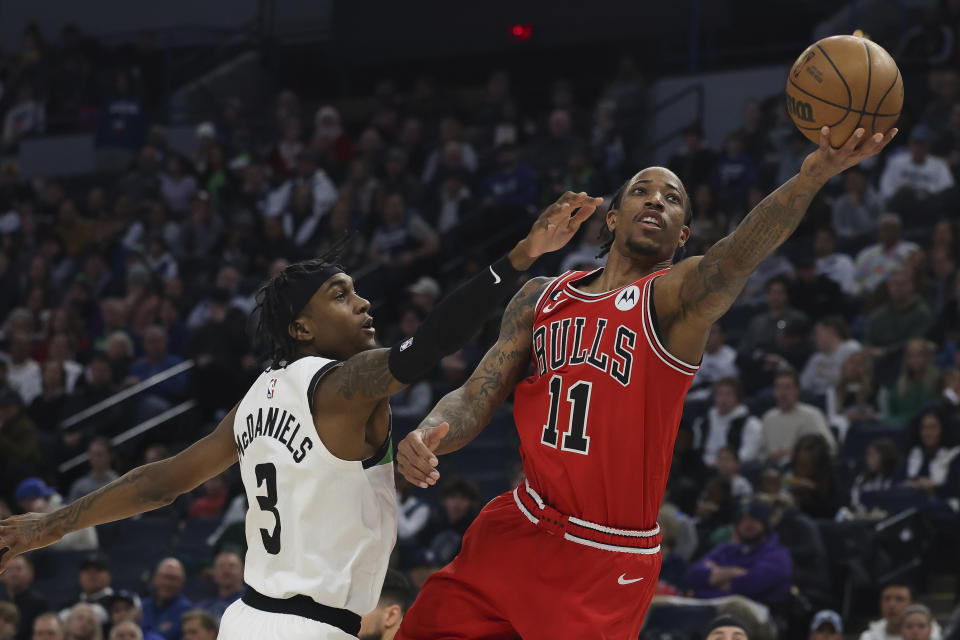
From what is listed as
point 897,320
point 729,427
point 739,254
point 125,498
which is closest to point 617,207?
point 739,254

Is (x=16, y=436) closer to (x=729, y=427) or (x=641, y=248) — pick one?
(x=729, y=427)

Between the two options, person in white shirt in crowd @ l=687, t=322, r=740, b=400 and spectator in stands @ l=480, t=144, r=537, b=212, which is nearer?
person in white shirt in crowd @ l=687, t=322, r=740, b=400

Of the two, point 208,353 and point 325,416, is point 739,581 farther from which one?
point 208,353

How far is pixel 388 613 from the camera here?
18.5ft

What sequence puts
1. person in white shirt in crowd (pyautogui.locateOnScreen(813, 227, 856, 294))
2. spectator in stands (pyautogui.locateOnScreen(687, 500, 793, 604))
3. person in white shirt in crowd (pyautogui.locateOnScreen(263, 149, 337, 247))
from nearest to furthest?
spectator in stands (pyautogui.locateOnScreen(687, 500, 793, 604)), person in white shirt in crowd (pyautogui.locateOnScreen(813, 227, 856, 294)), person in white shirt in crowd (pyautogui.locateOnScreen(263, 149, 337, 247))

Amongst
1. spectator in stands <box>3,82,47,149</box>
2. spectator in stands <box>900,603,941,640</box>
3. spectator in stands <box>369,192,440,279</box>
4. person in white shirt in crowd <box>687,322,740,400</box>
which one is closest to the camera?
spectator in stands <box>900,603,941,640</box>

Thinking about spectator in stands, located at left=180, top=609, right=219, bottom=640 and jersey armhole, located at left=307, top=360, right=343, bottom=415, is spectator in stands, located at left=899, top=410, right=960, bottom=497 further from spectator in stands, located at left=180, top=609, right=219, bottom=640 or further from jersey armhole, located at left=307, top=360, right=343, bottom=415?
jersey armhole, located at left=307, top=360, right=343, bottom=415

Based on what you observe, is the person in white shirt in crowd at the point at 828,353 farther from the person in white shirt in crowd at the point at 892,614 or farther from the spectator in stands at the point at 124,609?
the spectator in stands at the point at 124,609

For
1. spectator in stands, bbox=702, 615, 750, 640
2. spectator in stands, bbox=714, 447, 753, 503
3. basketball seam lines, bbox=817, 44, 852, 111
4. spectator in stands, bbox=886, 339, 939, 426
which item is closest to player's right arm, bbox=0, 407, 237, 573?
basketball seam lines, bbox=817, 44, 852, 111

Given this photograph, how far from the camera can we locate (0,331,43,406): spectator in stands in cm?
1447

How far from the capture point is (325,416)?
4703 millimetres

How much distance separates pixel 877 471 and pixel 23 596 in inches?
244

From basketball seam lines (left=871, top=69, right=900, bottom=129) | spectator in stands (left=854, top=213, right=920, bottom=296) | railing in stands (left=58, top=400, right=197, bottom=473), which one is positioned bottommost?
railing in stands (left=58, top=400, right=197, bottom=473)

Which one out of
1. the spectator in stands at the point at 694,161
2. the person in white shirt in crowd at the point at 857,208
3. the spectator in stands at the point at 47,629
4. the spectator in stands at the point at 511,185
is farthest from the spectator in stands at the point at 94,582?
the person in white shirt in crowd at the point at 857,208
